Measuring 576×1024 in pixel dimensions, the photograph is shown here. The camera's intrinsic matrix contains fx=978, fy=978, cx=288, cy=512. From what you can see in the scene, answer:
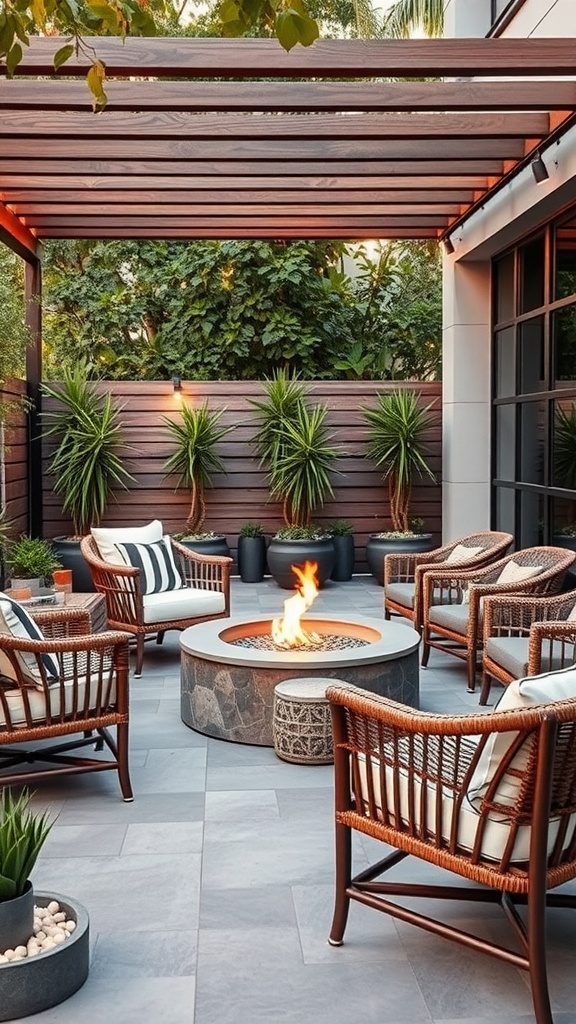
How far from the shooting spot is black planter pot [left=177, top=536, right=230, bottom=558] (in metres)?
9.16

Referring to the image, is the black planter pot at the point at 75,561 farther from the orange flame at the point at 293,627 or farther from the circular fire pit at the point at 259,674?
the circular fire pit at the point at 259,674

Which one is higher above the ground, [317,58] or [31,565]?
[317,58]

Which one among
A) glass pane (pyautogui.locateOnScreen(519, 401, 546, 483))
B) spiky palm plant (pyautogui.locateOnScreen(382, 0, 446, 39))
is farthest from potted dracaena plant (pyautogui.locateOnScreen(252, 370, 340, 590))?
spiky palm plant (pyautogui.locateOnScreen(382, 0, 446, 39))

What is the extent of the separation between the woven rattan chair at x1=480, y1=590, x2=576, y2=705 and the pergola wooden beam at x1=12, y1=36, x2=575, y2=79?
279 centimetres

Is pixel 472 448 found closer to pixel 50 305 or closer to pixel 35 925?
pixel 50 305

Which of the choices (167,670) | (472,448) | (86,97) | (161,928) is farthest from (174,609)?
(472,448)

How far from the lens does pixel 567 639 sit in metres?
4.51

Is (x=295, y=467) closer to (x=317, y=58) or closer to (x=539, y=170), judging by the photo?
Answer: (x=539, y=170)

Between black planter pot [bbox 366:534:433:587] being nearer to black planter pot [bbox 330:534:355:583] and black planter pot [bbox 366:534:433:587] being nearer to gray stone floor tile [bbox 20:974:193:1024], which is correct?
black planter pot [bbox 330:534:355:583]

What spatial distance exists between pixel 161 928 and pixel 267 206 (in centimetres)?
662

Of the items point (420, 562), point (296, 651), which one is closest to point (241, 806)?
point (296, 651)

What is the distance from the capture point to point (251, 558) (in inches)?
389

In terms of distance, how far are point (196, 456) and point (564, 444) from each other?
13.1ft

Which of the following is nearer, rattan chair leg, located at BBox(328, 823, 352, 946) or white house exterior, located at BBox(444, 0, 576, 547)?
rattan chair leg, located at BBox(328, 823, 352, 946)
